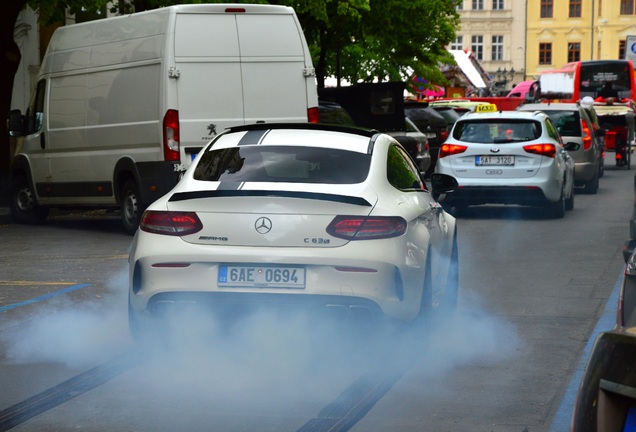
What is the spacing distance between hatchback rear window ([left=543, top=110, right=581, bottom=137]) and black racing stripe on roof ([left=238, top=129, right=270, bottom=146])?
16307 mm

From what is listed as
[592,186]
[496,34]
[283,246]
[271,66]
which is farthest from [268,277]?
[496,34]

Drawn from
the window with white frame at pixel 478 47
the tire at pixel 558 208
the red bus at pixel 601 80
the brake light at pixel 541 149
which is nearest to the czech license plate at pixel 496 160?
the brake light at pixel 541 149

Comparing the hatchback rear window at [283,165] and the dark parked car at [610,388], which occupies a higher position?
the dark parked car at [610,388]

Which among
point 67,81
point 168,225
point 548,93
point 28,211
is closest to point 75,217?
point 28,211

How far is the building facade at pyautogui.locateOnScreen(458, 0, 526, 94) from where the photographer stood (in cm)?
11731

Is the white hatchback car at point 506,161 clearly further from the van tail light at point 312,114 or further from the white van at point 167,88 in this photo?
the white van at point 167,88

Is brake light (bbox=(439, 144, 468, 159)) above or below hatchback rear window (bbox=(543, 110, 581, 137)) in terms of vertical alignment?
above

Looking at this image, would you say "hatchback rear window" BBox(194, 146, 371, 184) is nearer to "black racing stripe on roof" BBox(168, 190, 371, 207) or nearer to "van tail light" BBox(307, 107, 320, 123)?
"black racing stripe on roof" BBox(168, 190, 371, 207)

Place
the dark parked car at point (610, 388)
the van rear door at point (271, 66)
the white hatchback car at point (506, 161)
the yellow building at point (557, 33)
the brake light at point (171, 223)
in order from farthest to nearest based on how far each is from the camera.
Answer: the yellow building at point (557, 33), the white hatchback car at point (506, 161), the van rear door at point (271, 66), the brake light at point (171, 223), the dark parked car at point (610, 388)

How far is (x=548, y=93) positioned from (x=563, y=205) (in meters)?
47.7

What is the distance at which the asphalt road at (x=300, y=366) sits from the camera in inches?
256

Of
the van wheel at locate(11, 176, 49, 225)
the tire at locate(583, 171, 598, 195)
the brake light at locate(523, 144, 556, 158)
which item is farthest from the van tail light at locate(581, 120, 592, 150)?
the van wheel at locate(11, 176, 49, 225)

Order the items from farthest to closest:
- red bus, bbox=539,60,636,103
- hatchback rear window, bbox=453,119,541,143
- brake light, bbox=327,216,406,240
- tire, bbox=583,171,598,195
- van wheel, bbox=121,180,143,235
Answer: red bus, bbox=539,60,636,103
tire, bbox=583,171,598,195
hatchback rear window, bbox=453,119,541,143
van wheel, bbox=121,180,143,235
brake light, bbox=327,216,406,240

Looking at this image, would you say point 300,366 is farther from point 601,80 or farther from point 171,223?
point 601,80
